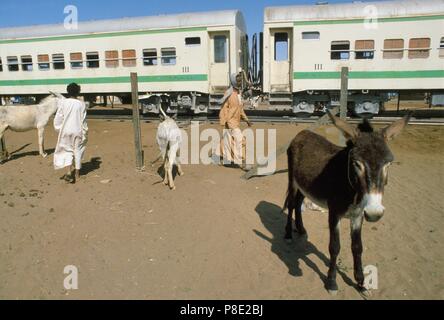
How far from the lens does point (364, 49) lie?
42.7ft

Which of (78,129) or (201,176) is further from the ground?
(78,129)

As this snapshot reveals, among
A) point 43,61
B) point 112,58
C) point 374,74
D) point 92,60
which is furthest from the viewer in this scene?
point 43,61

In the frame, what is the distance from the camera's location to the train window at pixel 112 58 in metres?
15.6

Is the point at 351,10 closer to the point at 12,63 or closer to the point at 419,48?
the point at 419,48

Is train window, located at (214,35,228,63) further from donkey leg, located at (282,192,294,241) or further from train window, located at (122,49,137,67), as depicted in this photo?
donkey leg, located at (282,192,294,241)

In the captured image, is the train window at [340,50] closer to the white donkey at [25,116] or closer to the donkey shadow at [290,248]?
the white donkey at [25,116]

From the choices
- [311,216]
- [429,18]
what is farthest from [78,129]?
[429,18]

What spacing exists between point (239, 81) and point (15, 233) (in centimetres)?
467

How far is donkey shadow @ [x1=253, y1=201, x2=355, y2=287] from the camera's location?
150 inches

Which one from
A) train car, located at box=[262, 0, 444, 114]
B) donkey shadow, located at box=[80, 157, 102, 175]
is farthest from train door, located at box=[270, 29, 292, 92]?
donkey shadow, located at box=[80, 157, 102, 175]

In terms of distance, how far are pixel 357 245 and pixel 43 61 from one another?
1726 centimetres

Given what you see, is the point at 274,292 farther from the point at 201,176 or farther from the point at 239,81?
the point at 239,81

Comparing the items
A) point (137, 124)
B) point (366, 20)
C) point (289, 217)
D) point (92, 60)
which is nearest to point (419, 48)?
point (366, 20)
